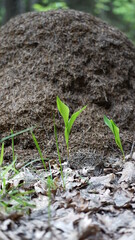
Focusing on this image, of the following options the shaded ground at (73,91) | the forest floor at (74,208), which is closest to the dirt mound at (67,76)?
the shaded ground at (73,91)

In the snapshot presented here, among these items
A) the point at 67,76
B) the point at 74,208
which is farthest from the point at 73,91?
the point at 74,208

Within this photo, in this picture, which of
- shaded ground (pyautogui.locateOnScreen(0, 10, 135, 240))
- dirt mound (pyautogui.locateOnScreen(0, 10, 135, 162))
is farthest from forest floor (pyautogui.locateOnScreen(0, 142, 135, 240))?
dirt mound (pyautogui.locateOnScreen(0, 10, 135, 162))

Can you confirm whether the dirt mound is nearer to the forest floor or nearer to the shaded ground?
the shaded ground

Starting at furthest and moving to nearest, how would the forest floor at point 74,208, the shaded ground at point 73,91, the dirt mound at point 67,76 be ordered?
the dirt mound at point 67,76 → the shaded ground at point 73,91 → the forest floor at point 74,208

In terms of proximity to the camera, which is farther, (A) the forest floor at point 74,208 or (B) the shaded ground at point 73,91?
(B) the shaded ground at point 73,91

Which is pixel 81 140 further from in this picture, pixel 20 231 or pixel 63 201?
pixel 20 231

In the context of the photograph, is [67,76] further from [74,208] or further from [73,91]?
[74,208]

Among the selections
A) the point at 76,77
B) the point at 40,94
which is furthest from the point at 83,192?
the point at 76,77

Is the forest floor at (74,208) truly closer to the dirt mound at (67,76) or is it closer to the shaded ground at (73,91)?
the shaded ground at (73,91)
